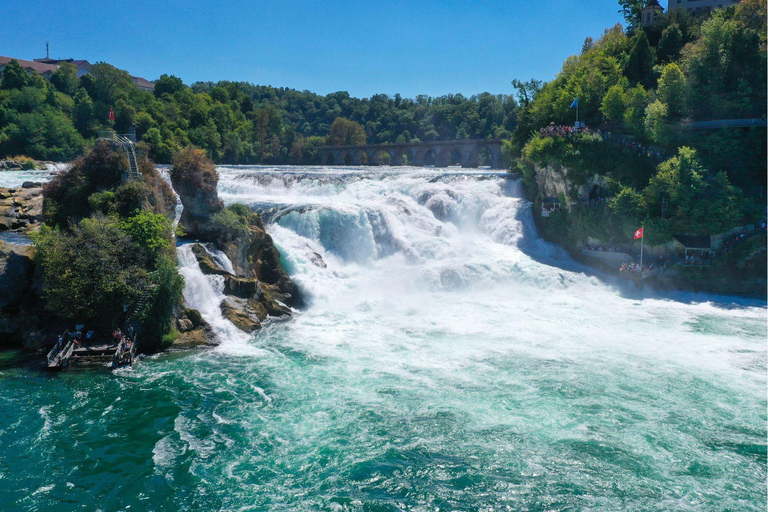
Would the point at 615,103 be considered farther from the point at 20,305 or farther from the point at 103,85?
the point at 103,85


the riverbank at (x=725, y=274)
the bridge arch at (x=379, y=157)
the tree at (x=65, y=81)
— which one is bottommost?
the riverbank at (x=725, y=274)

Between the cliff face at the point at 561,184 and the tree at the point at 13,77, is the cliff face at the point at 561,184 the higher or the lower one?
the lower one

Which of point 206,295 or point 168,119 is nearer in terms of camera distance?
point 206,295

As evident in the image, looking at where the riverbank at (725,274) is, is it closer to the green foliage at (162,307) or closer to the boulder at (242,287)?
the boulder at (242,287)

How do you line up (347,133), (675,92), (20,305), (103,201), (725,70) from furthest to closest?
(347,133), (725,70), (675,92), (103,201), (20,305)

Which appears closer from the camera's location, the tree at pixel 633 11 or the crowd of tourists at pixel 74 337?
the crowd of tourists at pixel 74 337

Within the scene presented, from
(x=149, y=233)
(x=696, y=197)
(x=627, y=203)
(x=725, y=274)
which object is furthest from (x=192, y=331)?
(x=725, y=274)

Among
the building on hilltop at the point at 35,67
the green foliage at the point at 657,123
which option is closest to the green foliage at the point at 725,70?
the green foliage at the point at 657,123
